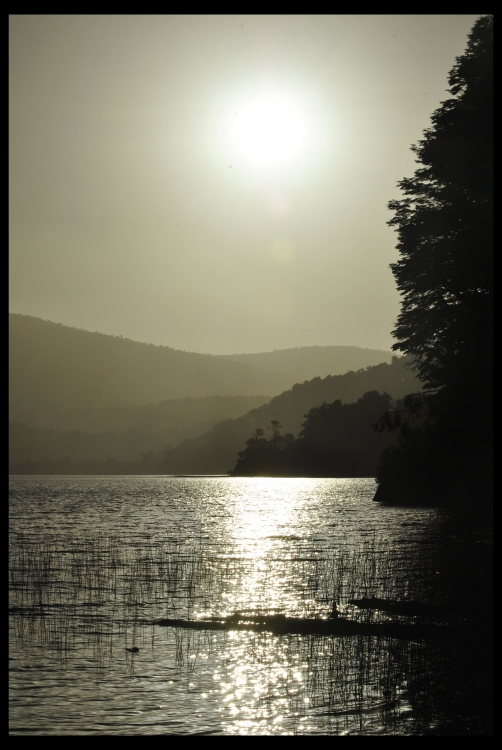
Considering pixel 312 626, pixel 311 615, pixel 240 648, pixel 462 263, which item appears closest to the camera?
pixel 240 648

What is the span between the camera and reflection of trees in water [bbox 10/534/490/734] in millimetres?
13625

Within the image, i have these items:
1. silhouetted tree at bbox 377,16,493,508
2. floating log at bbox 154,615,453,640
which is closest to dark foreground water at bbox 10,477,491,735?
floating log at bbox 154,615,453,640

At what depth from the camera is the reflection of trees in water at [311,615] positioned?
13625 mm

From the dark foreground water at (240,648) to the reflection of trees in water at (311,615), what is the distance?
5 centimetres

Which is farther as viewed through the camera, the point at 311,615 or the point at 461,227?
the point at 461,227

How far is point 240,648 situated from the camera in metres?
17.8

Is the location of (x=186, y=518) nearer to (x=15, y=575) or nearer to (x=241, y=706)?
(x=15, y=575)

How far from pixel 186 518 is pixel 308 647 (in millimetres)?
52766

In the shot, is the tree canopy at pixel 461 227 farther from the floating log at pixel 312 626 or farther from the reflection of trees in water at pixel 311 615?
the floating log at pixel 312 626

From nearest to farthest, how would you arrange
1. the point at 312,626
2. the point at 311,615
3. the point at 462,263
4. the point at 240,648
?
the point at 240,648 → the point at 312,626 → the point at 311,615 → the point at 462,263

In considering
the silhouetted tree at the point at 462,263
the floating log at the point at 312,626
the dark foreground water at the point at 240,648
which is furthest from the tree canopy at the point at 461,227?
the floating log at the point at 312,626

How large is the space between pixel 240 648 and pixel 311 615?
3863 millimetres

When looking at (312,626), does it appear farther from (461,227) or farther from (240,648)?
(461,227)

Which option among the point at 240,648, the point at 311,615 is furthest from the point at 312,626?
the point at 240,648
